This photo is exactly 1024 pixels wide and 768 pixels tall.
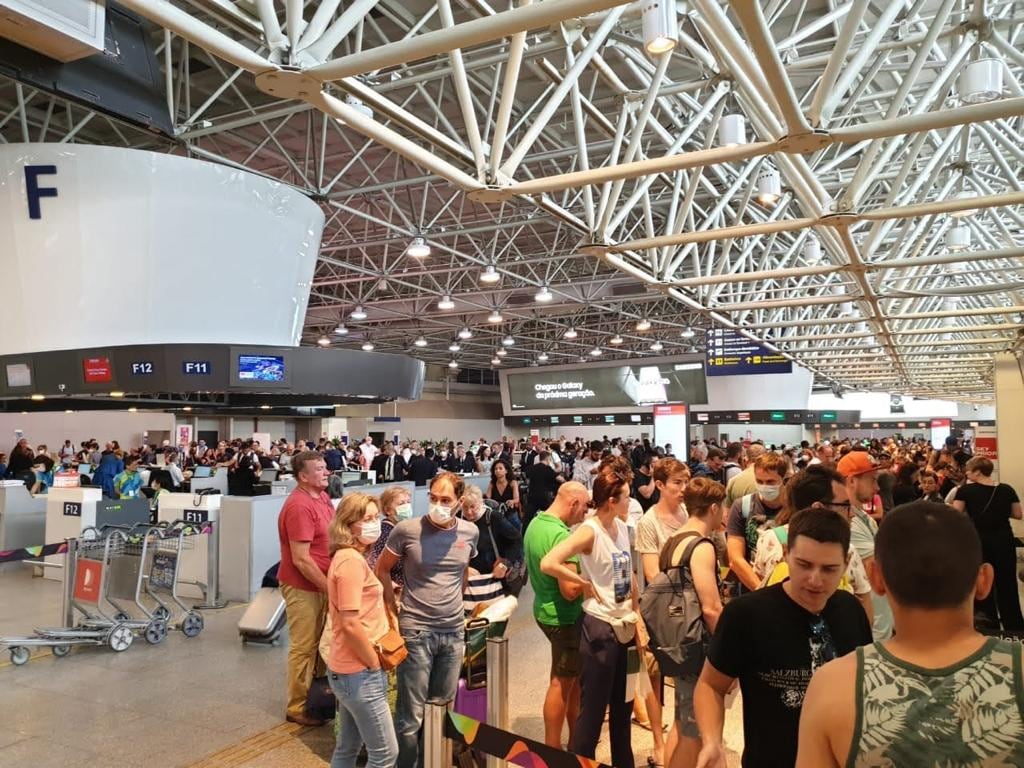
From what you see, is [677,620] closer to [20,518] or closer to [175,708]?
[175,708]

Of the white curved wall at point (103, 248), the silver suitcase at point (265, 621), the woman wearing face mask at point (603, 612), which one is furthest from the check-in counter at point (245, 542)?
the woman wearing face mask at point (603, 612)

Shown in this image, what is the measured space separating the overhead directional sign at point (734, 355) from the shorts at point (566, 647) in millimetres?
16495

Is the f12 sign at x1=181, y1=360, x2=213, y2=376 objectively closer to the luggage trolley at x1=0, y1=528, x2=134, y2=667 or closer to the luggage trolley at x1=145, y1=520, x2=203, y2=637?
the luggage trolley at x1=145, y1=520, x2=203, y2=637

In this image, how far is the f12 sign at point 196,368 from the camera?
752 centimetres

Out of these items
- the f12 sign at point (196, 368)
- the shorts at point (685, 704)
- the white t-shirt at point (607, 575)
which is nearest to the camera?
the shorts at point (685, 704)

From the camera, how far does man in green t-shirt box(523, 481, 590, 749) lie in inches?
170

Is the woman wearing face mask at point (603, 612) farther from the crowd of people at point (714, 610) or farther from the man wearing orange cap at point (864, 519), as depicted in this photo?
the man wearing orange cap at point (864, 519)

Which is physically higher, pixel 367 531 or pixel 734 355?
pixel 734 355

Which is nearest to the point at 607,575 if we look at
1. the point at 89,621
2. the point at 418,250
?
the point at 89,621

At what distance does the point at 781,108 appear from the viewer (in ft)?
14.5

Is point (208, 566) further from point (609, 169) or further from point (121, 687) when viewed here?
point (609, 169)

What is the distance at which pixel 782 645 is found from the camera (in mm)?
2199

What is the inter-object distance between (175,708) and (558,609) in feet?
10.2

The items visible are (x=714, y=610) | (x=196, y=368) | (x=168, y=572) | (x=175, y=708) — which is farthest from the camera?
(x=196, y=368)
